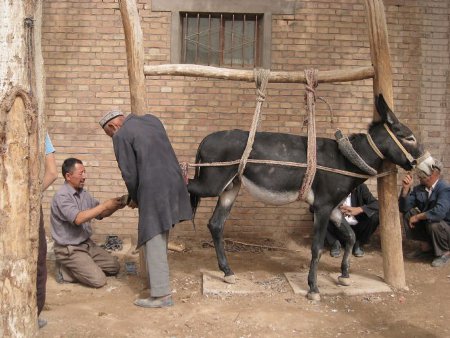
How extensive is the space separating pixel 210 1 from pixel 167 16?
63 cm

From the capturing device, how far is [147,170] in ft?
14.4

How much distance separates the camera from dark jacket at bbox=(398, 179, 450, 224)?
601cm

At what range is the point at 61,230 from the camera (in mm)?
5160

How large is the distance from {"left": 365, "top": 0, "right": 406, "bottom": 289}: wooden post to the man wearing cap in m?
1.01

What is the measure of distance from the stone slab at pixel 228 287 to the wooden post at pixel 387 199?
1368 mm

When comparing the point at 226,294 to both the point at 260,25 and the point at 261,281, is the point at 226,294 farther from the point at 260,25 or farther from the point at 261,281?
the point at 260,25

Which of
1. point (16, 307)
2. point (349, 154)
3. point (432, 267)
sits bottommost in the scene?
point (432, 267)

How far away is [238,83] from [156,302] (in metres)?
3.47

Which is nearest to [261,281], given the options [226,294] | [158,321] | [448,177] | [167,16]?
[226,294]

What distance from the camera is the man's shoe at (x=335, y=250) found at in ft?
21.3

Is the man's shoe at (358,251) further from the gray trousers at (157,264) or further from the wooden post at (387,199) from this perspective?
the gray trousers at (157,264)

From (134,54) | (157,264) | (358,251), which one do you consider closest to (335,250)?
(358,251)

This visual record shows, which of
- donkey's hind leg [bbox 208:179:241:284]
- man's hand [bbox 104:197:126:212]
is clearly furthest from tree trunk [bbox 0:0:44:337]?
donkey's hind leg [bbox 208:179:241:284]

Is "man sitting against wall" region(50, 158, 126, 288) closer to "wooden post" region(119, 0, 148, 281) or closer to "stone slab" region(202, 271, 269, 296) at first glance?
"wooden post" region(119, 0, 148, 281)
